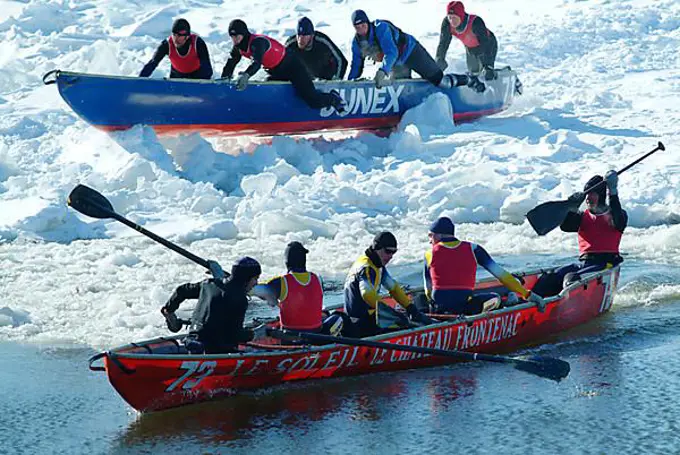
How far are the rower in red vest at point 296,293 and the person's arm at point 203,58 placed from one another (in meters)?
7.06

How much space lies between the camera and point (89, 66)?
19.7m

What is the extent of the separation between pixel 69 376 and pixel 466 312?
11.4 ft

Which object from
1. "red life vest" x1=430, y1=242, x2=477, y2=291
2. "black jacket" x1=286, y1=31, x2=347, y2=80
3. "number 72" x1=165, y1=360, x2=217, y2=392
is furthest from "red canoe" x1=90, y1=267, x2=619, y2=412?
"black jacket" x1=286, y1=31, x2=347, y2=80

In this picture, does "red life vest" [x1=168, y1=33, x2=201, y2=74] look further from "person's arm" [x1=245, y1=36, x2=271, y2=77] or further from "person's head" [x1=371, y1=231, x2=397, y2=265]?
"person's head" [x1=371, y1=231, x2=397, y2=265]

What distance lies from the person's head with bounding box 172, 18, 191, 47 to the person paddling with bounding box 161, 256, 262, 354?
701 cm

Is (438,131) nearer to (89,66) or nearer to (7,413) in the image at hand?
(89,66)

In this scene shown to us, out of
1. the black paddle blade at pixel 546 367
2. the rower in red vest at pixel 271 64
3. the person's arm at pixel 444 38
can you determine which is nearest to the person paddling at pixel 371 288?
the black paddle blade at pixel 546 367

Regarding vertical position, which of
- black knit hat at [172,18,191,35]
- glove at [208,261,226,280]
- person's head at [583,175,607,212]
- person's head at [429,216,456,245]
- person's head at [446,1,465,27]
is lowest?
glove at [208,261,226,280]

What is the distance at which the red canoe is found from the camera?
863 centimetres

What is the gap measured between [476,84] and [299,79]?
12.1ft

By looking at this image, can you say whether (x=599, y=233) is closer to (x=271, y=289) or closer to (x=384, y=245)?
(x=384, y=245)

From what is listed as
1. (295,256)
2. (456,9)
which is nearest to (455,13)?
Answer: (456,9)

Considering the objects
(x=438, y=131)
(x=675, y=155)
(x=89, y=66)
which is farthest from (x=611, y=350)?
(x=89, y=66)

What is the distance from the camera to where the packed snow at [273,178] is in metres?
13.0
